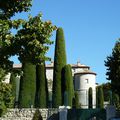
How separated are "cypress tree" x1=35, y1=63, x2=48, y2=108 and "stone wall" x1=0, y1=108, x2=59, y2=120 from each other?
342 inches

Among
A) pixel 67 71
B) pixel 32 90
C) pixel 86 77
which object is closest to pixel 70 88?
pixel 67 71

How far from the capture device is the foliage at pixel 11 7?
13.7 m

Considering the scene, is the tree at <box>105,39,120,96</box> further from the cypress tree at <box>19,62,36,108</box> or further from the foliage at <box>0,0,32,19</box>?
the foliage at <box>0,0,32,19</box>

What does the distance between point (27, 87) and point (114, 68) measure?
50.5ft

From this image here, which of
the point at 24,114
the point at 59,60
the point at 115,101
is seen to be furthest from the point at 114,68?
the point at 59,60

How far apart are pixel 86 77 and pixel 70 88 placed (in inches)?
1127

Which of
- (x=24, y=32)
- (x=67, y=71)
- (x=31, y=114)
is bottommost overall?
(x=31, y=114)

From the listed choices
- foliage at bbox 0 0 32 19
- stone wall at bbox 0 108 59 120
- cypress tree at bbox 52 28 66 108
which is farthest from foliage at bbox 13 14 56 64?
cypress tree at bbox 52 28 66 108

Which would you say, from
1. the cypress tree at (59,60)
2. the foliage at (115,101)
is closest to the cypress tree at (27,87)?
the cypress tree at (59,60)

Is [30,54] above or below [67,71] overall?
below

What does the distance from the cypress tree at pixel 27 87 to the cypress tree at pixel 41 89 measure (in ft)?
2.23

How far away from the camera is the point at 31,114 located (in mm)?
32938

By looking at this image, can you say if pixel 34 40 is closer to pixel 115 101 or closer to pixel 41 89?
pixel 115 101

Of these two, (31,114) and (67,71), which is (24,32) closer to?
(31,114)
